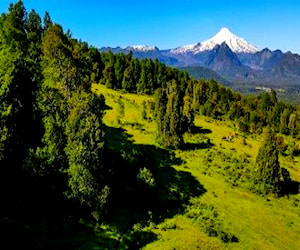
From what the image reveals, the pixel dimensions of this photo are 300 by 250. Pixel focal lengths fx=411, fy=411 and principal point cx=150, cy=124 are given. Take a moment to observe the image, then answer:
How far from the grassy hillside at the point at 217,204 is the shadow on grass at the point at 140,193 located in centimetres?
86

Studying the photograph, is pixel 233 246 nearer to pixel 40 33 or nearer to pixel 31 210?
pixel 31 210

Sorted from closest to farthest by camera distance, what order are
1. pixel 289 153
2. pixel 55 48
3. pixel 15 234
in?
pixel 15 234
pixel 55 48
pixel 289 153

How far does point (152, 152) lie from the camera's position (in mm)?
76062

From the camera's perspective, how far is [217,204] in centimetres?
6319

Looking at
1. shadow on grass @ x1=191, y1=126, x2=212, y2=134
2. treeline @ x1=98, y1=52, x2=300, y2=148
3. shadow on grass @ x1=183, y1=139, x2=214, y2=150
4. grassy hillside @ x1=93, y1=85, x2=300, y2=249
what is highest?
treeline @ x1=98, y1=52, x2=300, y2=148

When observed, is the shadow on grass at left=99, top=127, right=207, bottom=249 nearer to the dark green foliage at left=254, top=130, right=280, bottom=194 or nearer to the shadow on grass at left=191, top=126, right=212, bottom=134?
the dark green foliage at left=254, top=130, right=280, bottom=194

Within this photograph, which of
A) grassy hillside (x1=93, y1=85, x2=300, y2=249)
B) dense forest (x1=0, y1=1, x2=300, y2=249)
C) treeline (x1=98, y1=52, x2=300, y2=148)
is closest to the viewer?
dense forest (x1=0, y1=1, x2=300, y2=249)

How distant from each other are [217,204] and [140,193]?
13.1 meters

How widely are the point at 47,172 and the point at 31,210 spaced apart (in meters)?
4.78

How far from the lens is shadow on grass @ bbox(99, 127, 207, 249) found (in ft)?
167

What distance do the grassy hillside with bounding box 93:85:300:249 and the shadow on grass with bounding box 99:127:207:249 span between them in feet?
2.82

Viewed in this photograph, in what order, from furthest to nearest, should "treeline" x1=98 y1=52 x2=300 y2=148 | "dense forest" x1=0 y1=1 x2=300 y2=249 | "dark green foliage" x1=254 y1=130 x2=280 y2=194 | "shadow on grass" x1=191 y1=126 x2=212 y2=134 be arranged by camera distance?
1. "treeline" x1=98 y1=52 x2=300 y2=148
2. "shadow on grass" x1=191 y1=126 x2=212 y2=134
3. "dark green foliage" x1=254 y1=130 x2=280 y2=194
4. "dense forest" x1=0 y1=1 x2=300 y2=249

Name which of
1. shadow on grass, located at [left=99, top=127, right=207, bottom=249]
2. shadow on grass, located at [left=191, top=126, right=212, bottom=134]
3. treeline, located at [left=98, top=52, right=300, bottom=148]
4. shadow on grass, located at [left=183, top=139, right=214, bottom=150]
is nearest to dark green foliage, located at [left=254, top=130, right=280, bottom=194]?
shadow on grass, located at [left=99, top=127, right=207, bottom=249]

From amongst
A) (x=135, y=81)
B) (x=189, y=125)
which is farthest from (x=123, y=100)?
(x=135, y=81)
